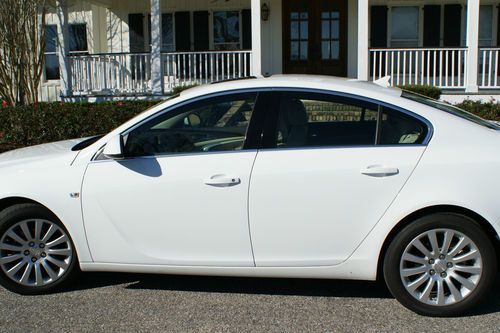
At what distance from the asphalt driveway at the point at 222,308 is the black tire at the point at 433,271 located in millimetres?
87

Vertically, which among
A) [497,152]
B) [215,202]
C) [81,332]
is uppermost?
[497,152]

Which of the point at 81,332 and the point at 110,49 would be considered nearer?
the point at 81,332

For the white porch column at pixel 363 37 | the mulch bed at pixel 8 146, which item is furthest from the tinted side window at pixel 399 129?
the white porch column at pixel 363 37

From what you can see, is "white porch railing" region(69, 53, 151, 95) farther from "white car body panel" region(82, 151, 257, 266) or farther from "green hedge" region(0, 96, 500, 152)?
"white car body panel" region(82, 151, 257, 266)

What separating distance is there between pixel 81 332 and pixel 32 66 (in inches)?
462

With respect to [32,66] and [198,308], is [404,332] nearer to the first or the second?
[198,308]

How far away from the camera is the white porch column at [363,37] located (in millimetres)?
13117

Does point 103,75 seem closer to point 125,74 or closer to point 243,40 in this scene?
point 125,74

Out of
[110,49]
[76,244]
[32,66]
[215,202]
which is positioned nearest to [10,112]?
[32,66]

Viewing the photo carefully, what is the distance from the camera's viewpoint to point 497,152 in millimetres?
3932

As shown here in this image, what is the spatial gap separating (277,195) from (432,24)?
1311 centimetres

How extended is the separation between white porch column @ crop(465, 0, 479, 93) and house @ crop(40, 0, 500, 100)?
28.1 inches

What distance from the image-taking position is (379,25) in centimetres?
1574

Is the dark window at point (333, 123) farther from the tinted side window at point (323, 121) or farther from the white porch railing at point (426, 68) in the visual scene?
the white porch railing at point (426, 68)
